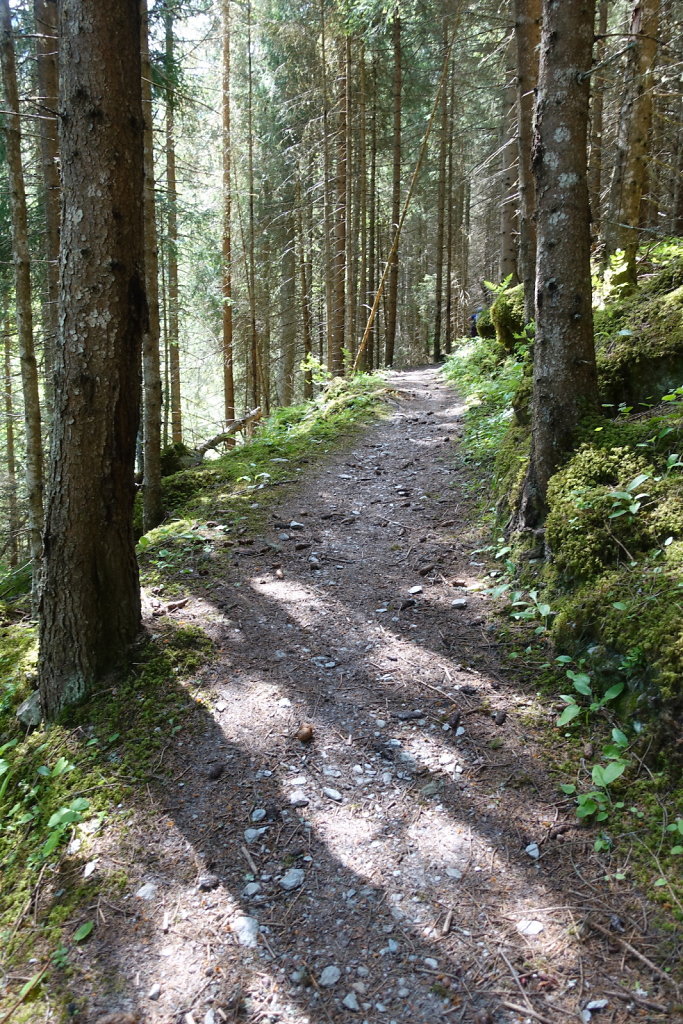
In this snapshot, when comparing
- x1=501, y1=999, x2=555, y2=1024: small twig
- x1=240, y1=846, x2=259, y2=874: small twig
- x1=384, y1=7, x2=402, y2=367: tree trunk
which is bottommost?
x1=501, y1=999, x2=555, y2=1024: small twig

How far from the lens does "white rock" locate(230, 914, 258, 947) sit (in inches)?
98.8

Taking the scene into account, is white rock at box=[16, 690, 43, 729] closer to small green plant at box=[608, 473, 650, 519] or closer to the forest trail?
the forest trail

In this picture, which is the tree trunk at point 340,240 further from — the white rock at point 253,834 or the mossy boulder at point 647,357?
the white rock at point 253,834

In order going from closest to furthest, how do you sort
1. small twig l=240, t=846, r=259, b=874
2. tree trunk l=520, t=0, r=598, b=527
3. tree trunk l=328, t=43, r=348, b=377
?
small twig l=240, t=846, r=259, b=874
tree trunk l=520, t=0, r=598, b=527
tree trunk l=328, t=43, r=348, b=377

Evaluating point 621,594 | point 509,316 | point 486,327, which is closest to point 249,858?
point 621,594

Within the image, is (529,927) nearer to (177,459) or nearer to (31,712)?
(31,712)

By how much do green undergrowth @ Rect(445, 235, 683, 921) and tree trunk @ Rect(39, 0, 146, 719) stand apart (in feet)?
8.88

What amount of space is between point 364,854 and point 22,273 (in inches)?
231

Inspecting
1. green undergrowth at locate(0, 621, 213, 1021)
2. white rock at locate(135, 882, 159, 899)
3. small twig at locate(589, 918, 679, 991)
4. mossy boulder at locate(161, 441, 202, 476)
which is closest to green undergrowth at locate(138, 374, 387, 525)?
mossy boulder at locate(161, 441, 202, 476)

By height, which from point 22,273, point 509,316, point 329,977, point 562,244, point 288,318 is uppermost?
point 288,318

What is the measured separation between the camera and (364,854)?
2818 mm

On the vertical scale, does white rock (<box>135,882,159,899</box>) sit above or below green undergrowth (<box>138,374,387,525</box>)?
below

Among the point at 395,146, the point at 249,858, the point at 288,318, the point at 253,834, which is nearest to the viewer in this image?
the point at 249,858

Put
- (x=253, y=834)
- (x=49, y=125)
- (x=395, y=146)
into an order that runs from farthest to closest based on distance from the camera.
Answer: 1. (x=395, y=146)
2. (x=49, y=125)
3. (x=253, y=834)
